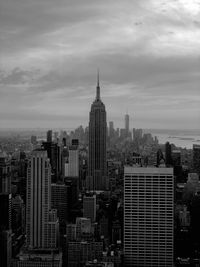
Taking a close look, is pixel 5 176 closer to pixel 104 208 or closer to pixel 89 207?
pixel 89 207

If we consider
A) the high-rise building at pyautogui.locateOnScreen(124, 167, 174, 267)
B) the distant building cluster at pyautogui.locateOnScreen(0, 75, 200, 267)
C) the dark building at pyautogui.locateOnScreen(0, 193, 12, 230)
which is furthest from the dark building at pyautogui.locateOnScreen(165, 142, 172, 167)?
the dark building at pyautogui.locateOnScreen(0, 193, 12, 230)

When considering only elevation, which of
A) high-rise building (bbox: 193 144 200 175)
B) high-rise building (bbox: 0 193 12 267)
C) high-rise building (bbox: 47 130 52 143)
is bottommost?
high-rise building (bbox: 0 193 12 267)

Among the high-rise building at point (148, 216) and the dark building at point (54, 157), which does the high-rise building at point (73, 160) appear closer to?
the dark building at point (54, 157)

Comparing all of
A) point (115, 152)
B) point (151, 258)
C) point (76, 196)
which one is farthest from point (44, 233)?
point (115, 152)

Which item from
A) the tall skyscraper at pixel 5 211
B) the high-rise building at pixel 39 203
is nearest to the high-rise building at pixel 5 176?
the tall skyscraper at pixel 5 211

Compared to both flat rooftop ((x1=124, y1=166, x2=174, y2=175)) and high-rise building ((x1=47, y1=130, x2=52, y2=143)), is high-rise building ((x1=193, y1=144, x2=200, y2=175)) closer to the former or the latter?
flat rooftop ((x1=124, y1=166, x2=174, y2=175))

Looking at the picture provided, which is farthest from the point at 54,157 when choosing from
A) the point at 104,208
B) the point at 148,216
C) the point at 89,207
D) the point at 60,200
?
the point at 148,216
